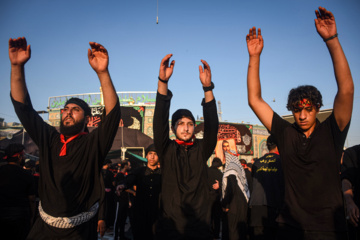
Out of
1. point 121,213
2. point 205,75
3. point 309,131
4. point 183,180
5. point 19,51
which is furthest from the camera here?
point 121,213

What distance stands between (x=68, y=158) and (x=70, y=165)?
0.08m

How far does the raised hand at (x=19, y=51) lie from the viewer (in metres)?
2.75

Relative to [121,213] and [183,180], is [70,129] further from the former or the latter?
[121,213]

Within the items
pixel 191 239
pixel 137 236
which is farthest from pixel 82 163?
pixel 137 236

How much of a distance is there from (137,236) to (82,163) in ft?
9.94

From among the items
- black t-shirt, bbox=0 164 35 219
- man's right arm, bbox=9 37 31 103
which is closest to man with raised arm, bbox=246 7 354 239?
man's right arm, bbox=9 37 31 103

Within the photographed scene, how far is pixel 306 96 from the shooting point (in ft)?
7.93

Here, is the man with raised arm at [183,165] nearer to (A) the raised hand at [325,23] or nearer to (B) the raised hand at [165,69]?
(B) the raised hand at [165,69]

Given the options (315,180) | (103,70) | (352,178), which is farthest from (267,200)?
(103,70)

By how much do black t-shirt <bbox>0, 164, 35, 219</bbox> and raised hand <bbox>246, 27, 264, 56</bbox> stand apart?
4440 mm

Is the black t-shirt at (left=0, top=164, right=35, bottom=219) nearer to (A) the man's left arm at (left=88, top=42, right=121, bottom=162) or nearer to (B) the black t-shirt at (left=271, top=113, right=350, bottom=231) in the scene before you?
(A) the man's left arm at (left=88, top=42, right=121, bottom=162)

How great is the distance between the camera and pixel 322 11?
2.21 meters

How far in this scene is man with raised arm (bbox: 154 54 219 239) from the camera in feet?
9.04

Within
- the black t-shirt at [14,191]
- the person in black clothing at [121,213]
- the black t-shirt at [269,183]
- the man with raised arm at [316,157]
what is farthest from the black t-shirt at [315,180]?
the person in black clothing at [121,213]
